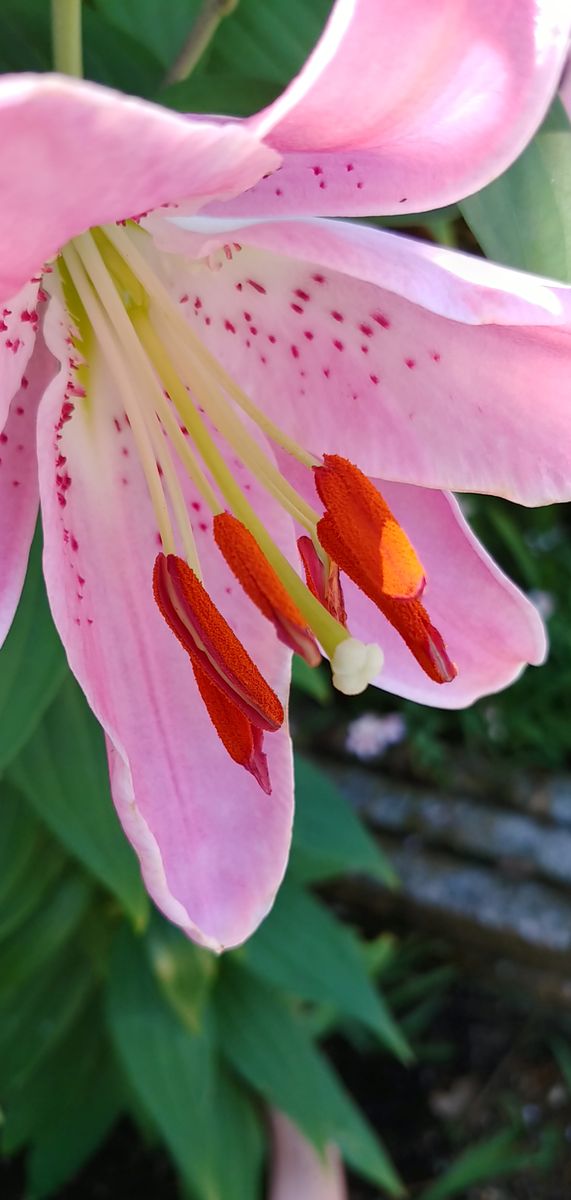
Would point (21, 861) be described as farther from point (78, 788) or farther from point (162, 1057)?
point (162, 1057)

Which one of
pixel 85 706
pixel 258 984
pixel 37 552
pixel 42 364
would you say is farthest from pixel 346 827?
pixel 42 364

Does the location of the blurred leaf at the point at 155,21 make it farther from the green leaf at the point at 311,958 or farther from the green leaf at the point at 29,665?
the green leaf at the point at 311,958

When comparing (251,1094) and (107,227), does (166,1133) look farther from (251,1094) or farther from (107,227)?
(107,227)

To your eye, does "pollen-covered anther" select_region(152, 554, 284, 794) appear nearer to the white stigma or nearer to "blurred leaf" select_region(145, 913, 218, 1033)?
the white stigma

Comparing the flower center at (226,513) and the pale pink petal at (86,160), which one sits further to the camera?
the flower center at (226,513)

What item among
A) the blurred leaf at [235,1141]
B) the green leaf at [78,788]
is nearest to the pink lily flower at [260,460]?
the green leaf at [78,788]

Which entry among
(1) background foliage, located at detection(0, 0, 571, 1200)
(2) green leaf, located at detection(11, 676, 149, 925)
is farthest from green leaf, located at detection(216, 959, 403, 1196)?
(2) green leaf, located at detection(11, 676, 149, 925)

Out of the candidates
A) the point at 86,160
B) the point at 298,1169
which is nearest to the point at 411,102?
the point at 86,160
